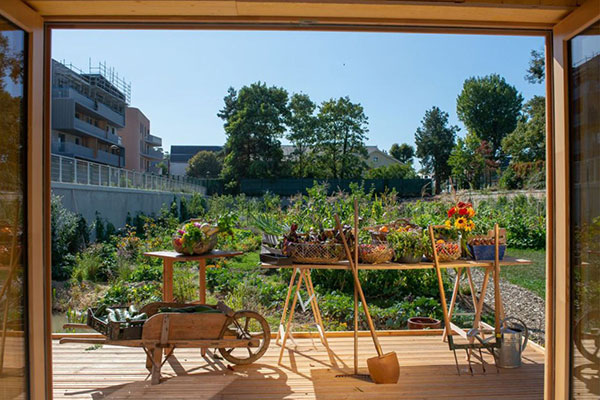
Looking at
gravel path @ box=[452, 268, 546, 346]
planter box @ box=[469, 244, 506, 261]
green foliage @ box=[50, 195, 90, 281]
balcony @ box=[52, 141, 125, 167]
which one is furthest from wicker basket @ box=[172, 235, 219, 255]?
balcony @ box=[52, 141, 125, 167]

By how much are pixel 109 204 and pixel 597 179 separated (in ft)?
41.2

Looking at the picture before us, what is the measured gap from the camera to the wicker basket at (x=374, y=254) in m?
3.34

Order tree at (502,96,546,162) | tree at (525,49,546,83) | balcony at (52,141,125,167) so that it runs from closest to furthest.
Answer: tree at (502,96,546,162), tree at (525,49,546,83), balcony at (52,141,125,167)

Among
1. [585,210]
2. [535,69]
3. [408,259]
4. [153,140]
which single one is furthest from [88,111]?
[585,210]

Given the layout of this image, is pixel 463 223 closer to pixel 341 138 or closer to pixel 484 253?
pixel 484 253

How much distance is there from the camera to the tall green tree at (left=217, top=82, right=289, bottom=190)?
2811 cm

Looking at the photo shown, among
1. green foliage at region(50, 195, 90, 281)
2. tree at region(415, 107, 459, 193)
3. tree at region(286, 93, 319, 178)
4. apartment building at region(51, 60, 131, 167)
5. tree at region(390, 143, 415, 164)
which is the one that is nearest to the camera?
green foliage at region(50, 195, 90, 281)

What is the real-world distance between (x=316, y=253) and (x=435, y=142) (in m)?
32.0

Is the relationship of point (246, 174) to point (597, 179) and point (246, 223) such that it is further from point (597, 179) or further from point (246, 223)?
point (597, 179)

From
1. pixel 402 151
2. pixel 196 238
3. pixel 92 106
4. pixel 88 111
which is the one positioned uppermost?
pixel 92 106

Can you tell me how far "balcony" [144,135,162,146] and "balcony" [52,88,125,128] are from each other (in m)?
9.57

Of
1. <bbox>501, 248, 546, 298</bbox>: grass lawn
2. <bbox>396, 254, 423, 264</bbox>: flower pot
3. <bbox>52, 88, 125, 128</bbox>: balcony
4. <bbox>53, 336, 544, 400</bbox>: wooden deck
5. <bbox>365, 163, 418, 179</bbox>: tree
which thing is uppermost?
<bbox>52, 88, 125, 128</bbox>: balcony

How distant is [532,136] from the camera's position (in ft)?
74.9

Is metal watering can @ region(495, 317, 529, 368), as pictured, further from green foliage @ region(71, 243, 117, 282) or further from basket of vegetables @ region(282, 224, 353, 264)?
green foliage @ region(71, 243, 117, 282)
